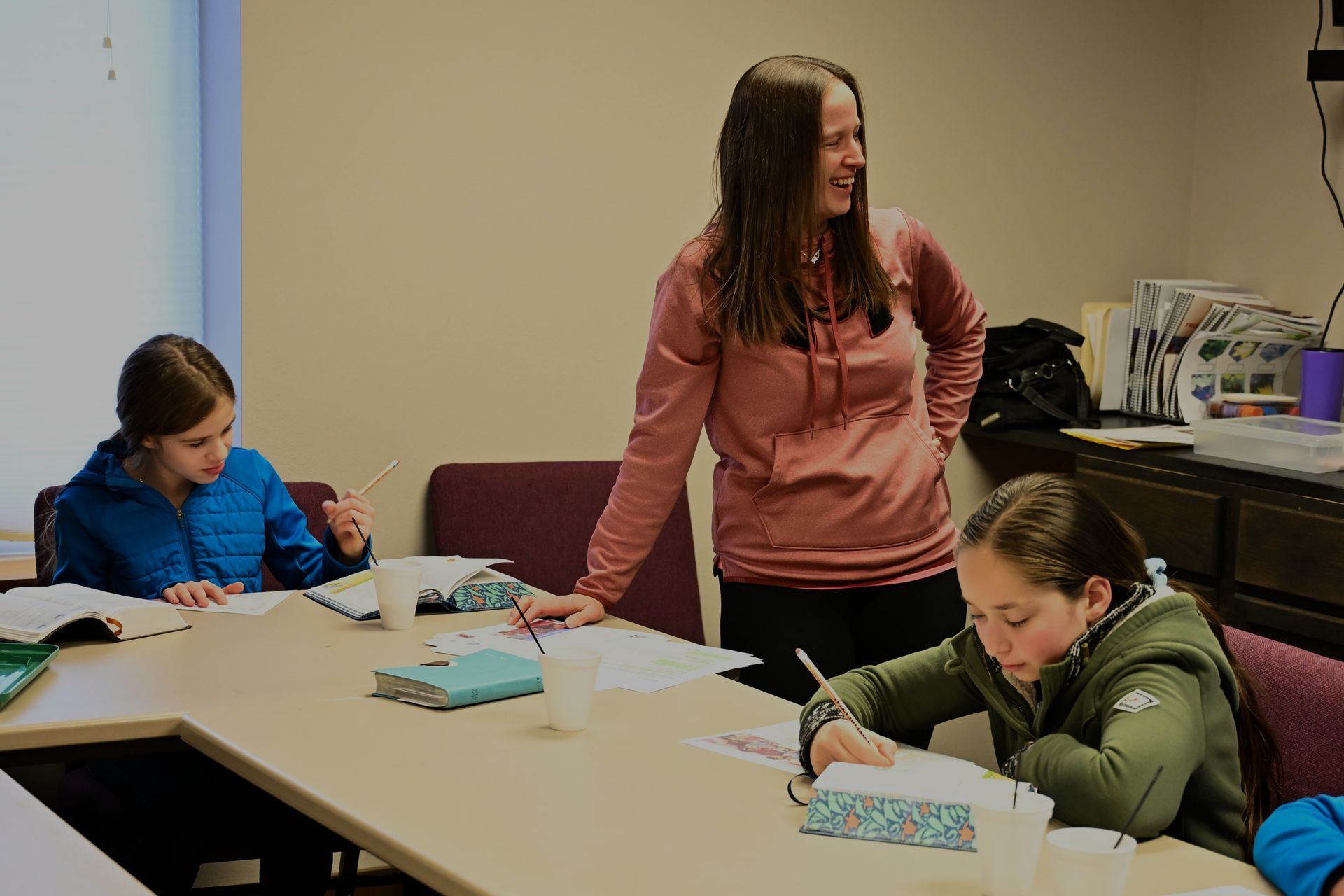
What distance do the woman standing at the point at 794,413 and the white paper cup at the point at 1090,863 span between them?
0.92 meters

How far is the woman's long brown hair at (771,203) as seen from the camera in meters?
2.02

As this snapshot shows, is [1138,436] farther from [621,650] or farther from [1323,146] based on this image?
[621,650]

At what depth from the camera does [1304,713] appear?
1556mm

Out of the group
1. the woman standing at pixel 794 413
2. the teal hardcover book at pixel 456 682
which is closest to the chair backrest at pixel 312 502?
the woman standing at pixel 794 413

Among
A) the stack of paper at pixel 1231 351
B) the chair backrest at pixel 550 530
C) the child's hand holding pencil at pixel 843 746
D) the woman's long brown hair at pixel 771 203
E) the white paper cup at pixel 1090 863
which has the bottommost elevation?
the chair backrest at pixel 550 530

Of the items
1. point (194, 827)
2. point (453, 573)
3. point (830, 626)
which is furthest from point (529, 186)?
point (194, 827)

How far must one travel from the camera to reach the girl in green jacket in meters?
1.33

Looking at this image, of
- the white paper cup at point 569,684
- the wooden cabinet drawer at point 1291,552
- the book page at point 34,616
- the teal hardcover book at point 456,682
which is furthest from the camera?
the wooden cabinet drawer at point 1291,552

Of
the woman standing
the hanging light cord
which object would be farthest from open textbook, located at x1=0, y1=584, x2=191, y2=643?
the hanging light cord

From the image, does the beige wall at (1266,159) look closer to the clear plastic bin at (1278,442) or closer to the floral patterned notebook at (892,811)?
the clear plastic bin at (1278,442)

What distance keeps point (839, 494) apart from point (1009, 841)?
958 mm

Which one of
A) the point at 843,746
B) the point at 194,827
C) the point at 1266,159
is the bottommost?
the point at 194,827

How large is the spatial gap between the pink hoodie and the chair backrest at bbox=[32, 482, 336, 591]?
92 centimetres

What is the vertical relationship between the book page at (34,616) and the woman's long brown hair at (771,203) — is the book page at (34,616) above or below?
below
